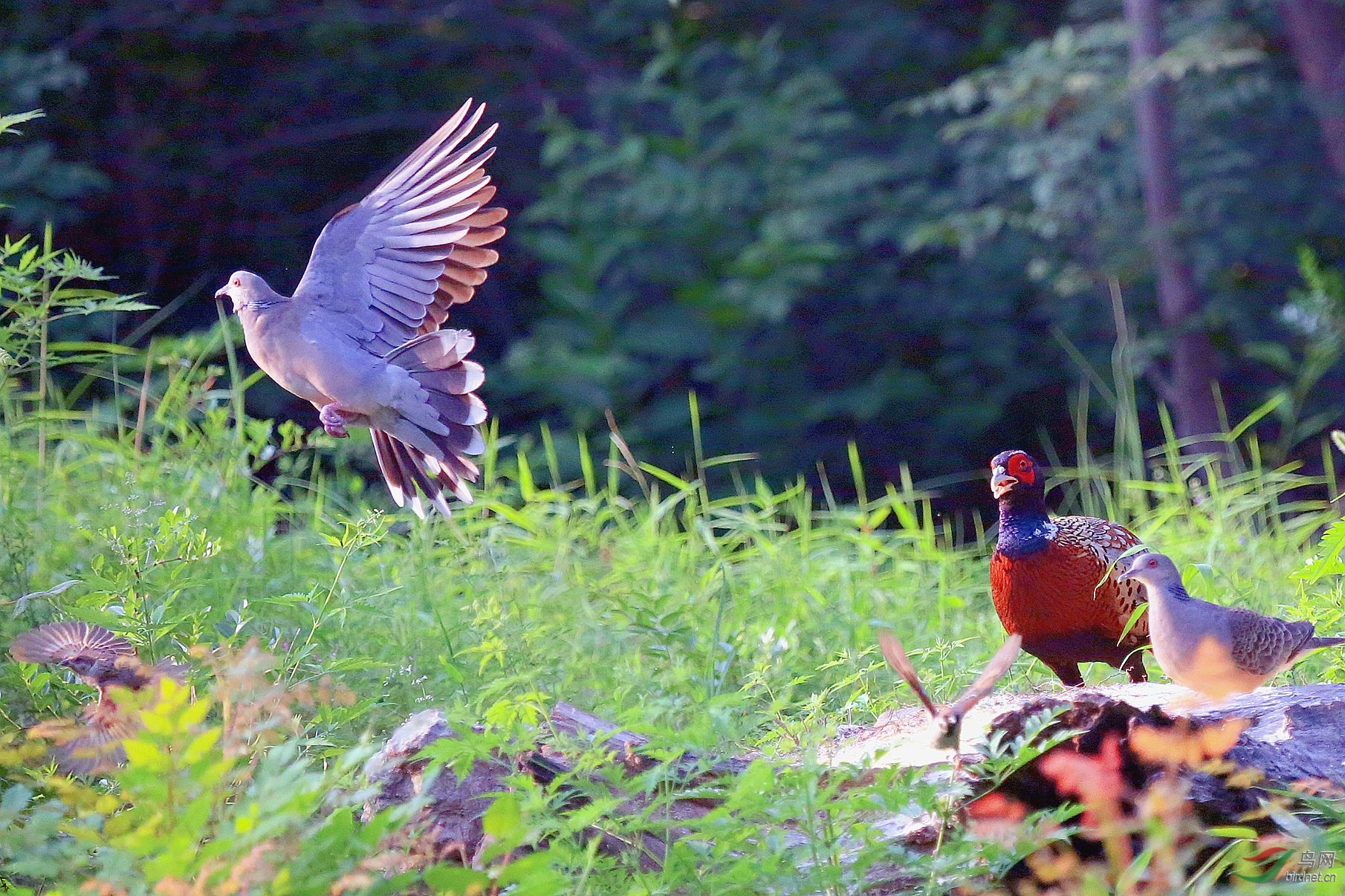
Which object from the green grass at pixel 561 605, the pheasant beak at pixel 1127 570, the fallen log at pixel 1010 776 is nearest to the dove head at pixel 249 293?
the green grass at pixel 561 605

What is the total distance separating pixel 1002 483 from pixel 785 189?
19.1ft

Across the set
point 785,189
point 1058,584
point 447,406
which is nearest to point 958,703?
point 1058,584

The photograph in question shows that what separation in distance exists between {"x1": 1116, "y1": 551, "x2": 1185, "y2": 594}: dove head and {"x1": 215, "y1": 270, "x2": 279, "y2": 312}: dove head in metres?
1.87

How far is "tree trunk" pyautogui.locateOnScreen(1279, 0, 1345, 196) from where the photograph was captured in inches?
322

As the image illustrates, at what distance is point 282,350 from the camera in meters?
2.98

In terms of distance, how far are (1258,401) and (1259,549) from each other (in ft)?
16.2

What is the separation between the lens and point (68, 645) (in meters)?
2.55

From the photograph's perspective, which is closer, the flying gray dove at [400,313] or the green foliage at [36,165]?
the flying gray dove at [400,313]

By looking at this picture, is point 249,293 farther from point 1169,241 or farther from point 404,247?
point 1169,241

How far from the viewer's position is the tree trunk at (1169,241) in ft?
25.0

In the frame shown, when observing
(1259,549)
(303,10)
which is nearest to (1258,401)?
(1259,549)

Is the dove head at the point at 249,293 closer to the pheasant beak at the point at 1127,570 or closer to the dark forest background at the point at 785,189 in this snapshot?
the pheasant beak at the point at 1127,570
